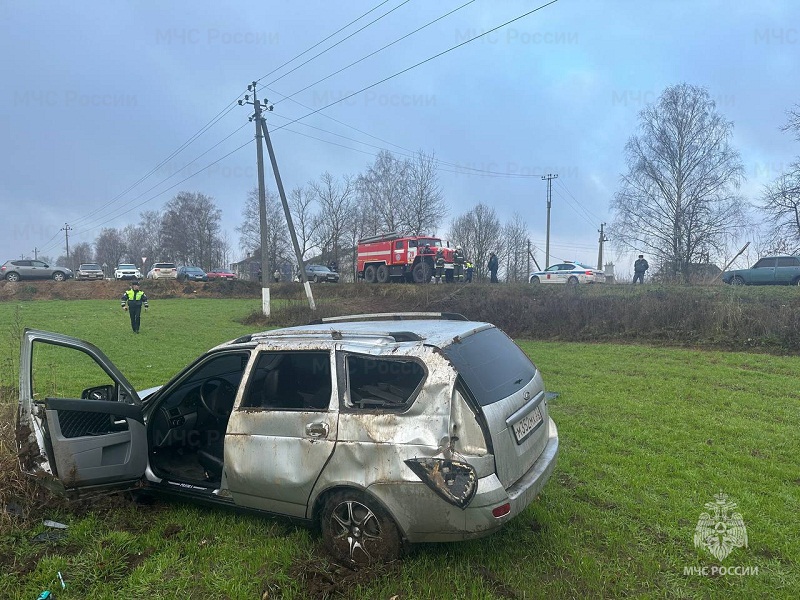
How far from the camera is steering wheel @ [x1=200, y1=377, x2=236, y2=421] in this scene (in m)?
4.27

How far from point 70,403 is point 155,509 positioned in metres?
1.09

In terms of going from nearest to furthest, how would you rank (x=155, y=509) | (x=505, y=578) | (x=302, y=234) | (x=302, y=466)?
(x=505, y=578), (x=302, y=466), (x=155, y=509), (x=302, y=234)

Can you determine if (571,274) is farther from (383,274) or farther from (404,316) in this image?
(404,316)

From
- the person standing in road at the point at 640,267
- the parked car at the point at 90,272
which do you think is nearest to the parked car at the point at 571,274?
the person standing in road at the point at 640,267

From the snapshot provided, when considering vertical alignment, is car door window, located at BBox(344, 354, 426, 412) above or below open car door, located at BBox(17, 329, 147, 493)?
above

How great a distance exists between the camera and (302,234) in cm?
5391

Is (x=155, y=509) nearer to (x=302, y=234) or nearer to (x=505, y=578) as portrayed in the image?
(x=505, y=578)

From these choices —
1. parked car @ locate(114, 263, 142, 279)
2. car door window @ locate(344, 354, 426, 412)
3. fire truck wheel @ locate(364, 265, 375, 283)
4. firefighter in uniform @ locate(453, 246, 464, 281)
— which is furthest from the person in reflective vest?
parked car @ locate(114, 263, 142, 279)

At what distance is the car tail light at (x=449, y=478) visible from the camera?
271cm

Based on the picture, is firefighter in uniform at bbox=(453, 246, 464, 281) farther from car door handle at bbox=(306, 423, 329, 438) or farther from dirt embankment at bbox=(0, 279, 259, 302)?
car door handle at bbox=(306, 423, 329, 438)

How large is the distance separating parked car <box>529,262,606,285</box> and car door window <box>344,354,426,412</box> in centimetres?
2472

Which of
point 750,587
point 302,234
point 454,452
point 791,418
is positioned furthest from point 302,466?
point 302,234

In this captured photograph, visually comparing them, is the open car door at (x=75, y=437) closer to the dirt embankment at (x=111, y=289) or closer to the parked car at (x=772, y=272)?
the parked car at (x=772, y=272)

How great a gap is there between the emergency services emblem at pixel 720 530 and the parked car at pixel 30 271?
4081cm
